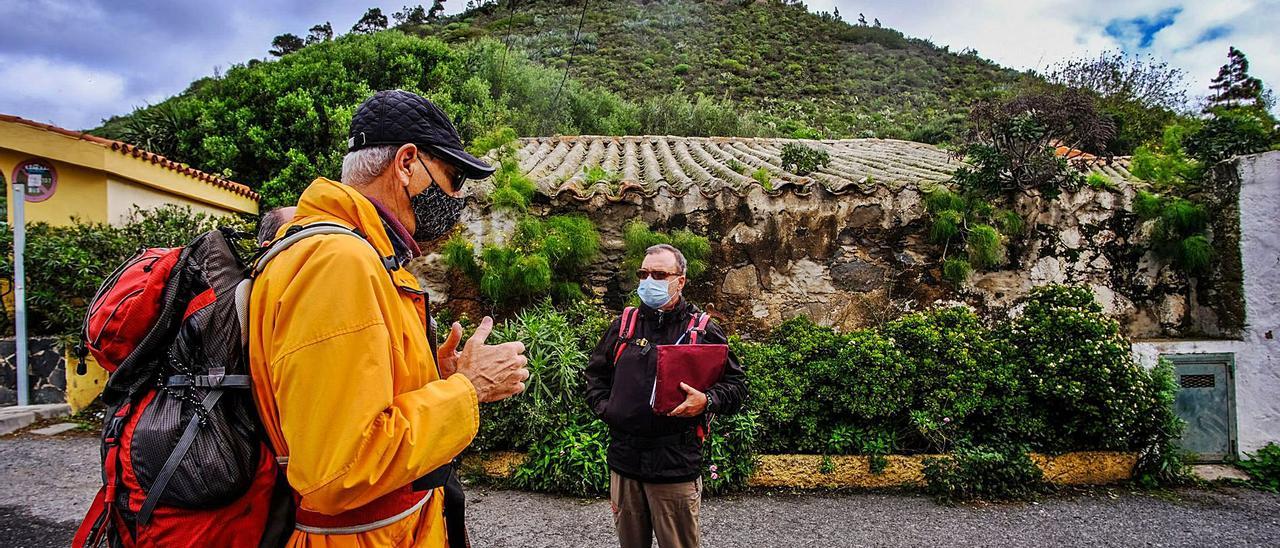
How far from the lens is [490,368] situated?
157 cm

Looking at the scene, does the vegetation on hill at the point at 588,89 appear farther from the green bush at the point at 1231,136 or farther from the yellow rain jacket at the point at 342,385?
the yellow rain jacket at the point at 342,385

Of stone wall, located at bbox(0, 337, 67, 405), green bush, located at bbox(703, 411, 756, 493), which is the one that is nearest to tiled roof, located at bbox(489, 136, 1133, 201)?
green bush, located at bbox(703, 411, 756, 493)

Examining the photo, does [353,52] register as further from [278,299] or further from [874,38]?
[874,38]

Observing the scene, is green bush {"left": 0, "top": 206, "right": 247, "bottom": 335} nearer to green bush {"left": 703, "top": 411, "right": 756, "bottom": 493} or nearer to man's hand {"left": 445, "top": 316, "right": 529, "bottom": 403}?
green bush {"left": 703, "top": 411, "right": 756, "bottom": 493}

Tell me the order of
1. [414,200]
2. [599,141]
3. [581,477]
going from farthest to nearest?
[599,141] → [581,477] → [414,200]

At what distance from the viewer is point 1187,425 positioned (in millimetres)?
6051

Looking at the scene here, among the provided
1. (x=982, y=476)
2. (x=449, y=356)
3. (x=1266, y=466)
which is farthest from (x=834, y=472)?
(x=449, y=356)

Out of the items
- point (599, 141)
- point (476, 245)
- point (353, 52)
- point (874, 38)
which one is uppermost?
point (874, 38)

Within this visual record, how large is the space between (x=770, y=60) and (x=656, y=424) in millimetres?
36201

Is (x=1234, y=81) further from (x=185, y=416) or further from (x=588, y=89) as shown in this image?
(x=185, y=416)

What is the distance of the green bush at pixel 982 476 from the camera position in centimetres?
523

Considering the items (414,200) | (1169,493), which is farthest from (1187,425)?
(414,200)

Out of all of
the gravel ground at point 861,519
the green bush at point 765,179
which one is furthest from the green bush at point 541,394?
the green bush at point 765,179

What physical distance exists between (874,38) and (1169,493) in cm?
4137
